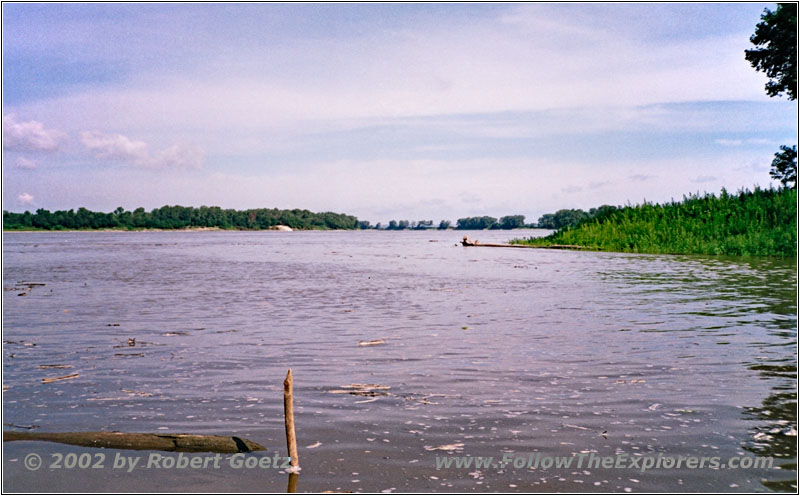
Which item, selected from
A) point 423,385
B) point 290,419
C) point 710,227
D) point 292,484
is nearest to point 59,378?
point 423,385

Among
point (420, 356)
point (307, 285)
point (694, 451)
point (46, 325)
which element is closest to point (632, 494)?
point (694, 451)

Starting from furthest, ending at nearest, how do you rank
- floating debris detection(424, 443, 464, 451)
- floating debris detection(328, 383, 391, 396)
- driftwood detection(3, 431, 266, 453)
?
floating debris detection(328, 383, 391, 396), floating debris detection(424, 443, 464, 451), driftwood detection(3, 431, 266, 453)

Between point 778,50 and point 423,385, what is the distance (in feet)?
186

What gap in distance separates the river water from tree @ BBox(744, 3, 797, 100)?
35.0 metres

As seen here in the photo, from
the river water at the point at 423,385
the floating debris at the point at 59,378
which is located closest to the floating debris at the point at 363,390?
the river water at the point at 423,385

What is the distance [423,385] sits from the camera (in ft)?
43.2

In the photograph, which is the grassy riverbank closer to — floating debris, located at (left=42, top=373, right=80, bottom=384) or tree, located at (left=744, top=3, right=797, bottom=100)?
tree, located at (left=744, top=3, right=797, bottom=100)

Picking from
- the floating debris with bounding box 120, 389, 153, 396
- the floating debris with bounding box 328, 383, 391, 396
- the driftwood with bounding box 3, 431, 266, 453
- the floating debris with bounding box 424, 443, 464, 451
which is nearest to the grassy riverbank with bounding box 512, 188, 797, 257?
the floating debris with bounding box 328, 383, 391, 396

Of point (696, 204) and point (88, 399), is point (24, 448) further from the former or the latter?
point (696, 204)

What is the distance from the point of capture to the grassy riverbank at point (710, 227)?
50.3 metres

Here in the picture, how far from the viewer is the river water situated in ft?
28.9

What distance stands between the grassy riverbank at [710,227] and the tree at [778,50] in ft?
33.7

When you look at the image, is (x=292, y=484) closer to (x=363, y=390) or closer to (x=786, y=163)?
(x=363, y=390)

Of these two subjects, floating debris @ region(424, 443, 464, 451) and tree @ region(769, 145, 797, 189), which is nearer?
floating debris @ region(424, 443, 464, 451)
